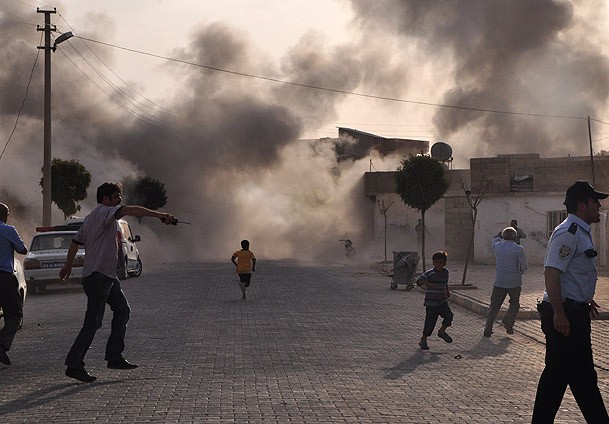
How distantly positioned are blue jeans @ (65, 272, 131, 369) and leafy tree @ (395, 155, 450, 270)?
2718 centimetres

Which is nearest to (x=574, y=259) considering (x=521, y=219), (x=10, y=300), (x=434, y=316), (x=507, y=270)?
(x=434, y=316)

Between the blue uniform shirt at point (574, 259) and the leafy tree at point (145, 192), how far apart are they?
177 feet

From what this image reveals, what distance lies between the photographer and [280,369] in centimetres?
998

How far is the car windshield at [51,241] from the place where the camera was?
24.5 metres

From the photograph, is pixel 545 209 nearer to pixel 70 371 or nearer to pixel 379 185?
pixel 379 185

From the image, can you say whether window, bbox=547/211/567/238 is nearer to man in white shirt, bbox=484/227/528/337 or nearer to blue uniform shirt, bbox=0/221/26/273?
man in white shirt, bbox=484/227/528/337

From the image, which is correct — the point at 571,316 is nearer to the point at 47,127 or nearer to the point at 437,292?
the point at 437,292

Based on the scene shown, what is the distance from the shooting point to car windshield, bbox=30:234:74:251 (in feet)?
80.2

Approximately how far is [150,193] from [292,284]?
115 feet

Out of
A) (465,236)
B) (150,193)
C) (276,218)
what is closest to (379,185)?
(276,218)

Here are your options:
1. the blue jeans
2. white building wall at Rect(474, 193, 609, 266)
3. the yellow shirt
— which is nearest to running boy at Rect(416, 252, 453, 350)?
the blue jeans

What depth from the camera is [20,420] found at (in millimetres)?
7238

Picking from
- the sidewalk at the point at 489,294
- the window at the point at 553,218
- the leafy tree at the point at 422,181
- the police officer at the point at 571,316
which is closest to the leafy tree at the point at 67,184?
the leafy tree at the point at 422,181

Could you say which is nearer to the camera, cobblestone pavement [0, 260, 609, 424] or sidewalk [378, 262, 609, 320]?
cobblestone pavement [0, 260, 609, 424]
